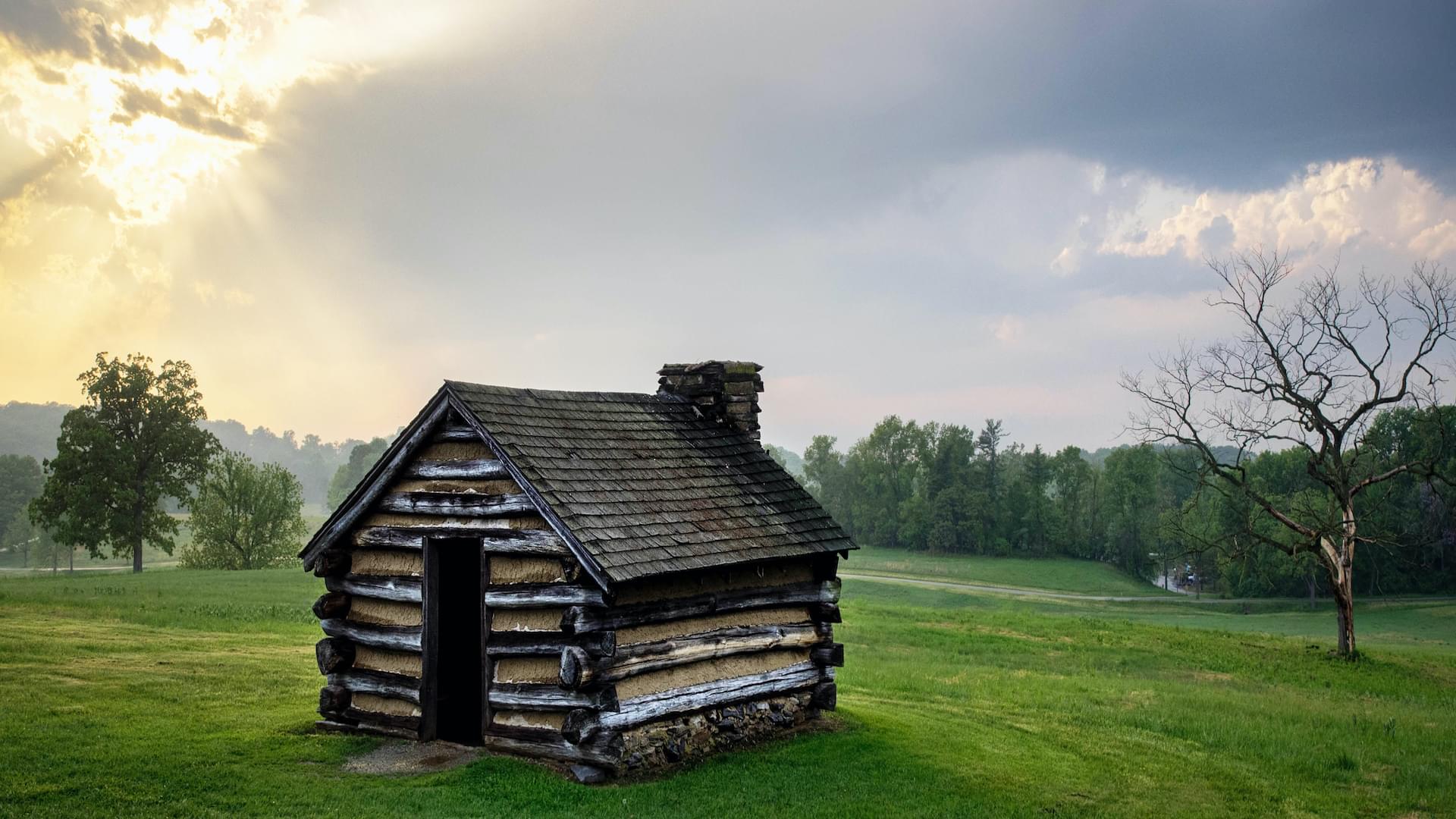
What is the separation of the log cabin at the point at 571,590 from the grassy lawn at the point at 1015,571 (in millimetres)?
54584

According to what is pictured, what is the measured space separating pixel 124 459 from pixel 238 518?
9928mm

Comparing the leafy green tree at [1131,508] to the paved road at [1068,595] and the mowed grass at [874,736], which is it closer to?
the paved road at [1068,595]

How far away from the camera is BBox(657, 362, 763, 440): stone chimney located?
16703 mm

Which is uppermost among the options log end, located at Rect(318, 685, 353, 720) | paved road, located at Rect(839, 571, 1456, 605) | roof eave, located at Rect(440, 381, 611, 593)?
roof eave, located at Rect(440, 381, 611, 593)

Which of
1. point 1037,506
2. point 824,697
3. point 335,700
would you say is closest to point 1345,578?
point 824,697

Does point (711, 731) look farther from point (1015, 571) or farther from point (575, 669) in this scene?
point (1015, 571)

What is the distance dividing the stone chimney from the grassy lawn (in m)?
52.7

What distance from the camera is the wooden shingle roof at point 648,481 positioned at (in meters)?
12.0

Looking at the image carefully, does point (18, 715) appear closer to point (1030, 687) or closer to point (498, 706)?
point (498, 706)

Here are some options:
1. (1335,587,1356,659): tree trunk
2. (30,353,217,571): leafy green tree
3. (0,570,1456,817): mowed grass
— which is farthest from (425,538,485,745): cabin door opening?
(30,353,217,571): leafy green tree

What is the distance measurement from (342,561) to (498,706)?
324 centimetres

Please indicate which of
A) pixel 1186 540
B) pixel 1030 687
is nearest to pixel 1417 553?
pixel 1186 540

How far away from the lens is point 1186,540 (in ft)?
211

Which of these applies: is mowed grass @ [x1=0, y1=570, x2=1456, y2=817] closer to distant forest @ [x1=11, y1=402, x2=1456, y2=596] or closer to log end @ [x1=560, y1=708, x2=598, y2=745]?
log end @ [x1=560, y1=708, x2=598, y2=745]
